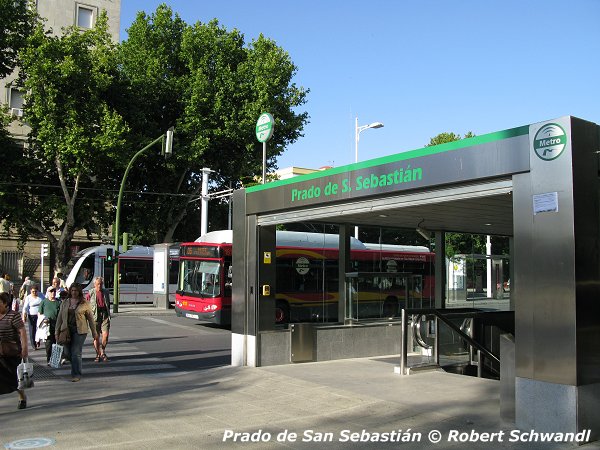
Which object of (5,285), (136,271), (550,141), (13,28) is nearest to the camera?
(550,141)

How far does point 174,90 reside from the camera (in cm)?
3281

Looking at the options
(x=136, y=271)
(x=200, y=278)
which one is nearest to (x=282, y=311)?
(x=200, y=278)

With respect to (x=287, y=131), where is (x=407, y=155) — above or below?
below

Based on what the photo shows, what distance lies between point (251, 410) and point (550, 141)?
194 inches

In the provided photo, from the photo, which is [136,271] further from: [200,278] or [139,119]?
[200,278]

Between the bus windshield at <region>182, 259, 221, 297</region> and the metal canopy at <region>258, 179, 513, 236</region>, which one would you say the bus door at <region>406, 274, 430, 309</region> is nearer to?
the metal canopy at <region>258, 179, 513, 236</region>

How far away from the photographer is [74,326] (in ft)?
31.8

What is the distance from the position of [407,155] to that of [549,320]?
298 cm

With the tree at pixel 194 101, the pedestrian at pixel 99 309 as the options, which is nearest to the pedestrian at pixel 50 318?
the pedestrian at pixel 99 309

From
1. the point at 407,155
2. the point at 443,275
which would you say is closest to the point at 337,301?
the point at 443,275

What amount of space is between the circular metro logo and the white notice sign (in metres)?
0.40

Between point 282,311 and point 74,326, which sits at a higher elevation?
point 74,326

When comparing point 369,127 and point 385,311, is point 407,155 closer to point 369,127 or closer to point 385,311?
point 385,311

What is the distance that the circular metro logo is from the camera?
243 inches
